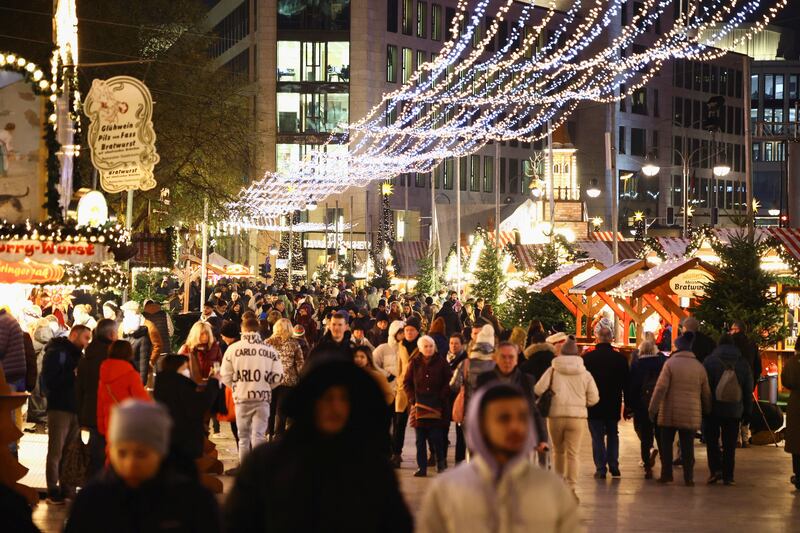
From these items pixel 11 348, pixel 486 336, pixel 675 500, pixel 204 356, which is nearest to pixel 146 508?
pixel 675 500

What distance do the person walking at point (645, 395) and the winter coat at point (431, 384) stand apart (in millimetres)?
2026

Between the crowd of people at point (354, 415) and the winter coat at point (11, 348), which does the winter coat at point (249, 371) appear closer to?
the crowd of people at point (354, 415)

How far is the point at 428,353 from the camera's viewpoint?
48.8ft

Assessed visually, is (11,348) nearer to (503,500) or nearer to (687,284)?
(503,500)

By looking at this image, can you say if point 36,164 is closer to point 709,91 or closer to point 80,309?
point 80,309

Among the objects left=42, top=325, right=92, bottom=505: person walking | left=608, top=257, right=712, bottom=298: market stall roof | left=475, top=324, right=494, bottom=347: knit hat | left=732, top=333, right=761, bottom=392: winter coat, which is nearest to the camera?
left=42, top=325, right=92, bottom=505: person walking

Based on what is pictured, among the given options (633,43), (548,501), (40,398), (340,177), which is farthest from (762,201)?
(548,501)

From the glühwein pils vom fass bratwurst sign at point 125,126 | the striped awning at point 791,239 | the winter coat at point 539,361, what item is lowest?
the winter coat at point 539,361

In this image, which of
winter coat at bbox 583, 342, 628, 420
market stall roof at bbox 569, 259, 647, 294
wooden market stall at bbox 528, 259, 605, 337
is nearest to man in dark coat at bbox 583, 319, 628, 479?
winter coat at bbox 583, 342, 628, 420

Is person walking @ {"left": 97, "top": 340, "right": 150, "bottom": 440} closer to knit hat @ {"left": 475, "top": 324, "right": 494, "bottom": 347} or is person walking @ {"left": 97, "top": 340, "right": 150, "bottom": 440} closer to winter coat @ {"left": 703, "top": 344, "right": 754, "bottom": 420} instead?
knit hat @ {"left": 475, "top": 324, "right": 494, "bottom": 347}

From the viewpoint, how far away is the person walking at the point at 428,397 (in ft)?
48.5

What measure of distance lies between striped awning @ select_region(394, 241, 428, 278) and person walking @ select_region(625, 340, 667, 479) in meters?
44.8

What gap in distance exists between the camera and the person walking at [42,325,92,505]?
12672mm

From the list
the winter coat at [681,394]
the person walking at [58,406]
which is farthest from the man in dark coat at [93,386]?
the winter coat at [681,394]
